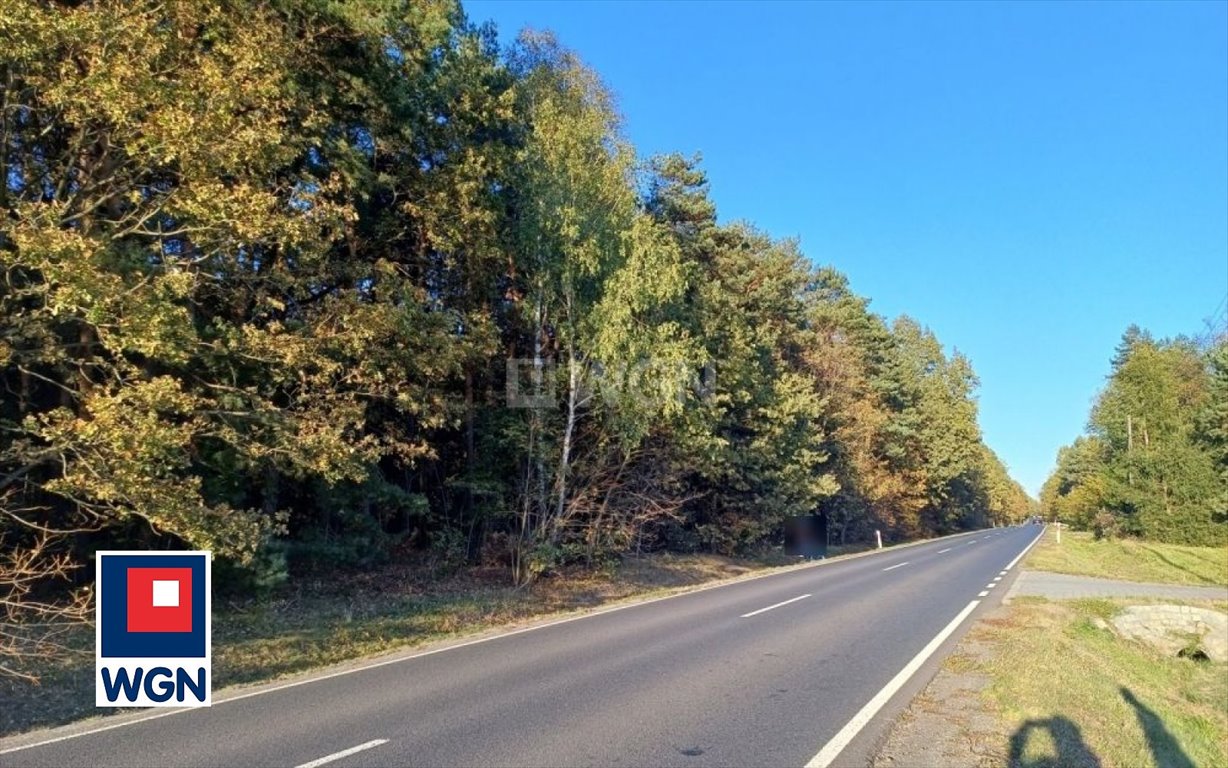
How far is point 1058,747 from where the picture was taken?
21.0 ft

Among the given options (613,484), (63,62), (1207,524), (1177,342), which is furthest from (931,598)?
(1177,342)

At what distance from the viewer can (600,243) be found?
19.8 metres

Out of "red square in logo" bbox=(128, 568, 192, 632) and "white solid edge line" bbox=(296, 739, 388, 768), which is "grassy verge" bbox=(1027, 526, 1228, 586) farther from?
"red square in logo" bbox=(128, 568, 192, 632)

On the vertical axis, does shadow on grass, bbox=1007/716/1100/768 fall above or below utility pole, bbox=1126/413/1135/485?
below

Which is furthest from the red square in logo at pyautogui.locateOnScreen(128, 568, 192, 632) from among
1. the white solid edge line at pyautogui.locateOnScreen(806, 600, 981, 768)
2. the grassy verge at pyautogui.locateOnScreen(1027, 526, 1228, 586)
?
the grassy verge at pyautogui.locateOnScreen(1027, 526, 1228, 586)

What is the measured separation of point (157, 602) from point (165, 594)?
92mm

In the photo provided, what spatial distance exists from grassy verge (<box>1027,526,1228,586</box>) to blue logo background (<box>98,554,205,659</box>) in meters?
26.8

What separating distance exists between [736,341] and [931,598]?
1355 centimetres

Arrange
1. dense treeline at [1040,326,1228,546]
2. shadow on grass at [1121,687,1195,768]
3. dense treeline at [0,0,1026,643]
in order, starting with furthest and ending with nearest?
1. dense treeline at [1040,326,1228,546]
2. dense treeline at [0,0,1026,643]
3. shadow on grass at [1121,687,1195,768]

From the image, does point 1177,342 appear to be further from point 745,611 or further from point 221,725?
point 221,725

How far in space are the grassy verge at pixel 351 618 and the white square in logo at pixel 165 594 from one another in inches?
99.0

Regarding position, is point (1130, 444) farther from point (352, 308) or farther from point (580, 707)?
point (580, 707)

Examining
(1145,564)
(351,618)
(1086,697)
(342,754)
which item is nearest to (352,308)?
(351,618)

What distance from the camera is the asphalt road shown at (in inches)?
246
